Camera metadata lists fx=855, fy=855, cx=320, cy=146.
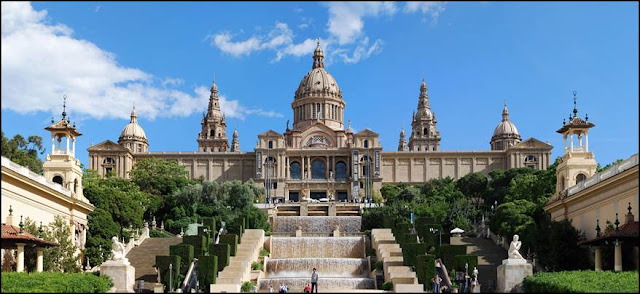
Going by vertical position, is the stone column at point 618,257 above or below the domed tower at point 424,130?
below

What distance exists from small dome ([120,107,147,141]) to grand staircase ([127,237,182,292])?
73.7 m

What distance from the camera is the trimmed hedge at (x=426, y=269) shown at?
143 feet

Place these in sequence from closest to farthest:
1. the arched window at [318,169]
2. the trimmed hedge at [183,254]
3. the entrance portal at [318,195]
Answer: the trimmed hedge at [183,254]
the entrance portal at [318,195]
the arched window at [318,169]

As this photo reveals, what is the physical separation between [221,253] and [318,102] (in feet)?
284

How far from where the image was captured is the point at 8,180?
140 ft

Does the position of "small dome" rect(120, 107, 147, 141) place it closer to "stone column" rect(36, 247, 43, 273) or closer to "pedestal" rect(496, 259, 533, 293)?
"stone column" rect(36, 247, 43, 273)

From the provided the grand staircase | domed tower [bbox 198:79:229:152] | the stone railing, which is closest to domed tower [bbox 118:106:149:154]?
domed tower [bbox 198:79:229:152]

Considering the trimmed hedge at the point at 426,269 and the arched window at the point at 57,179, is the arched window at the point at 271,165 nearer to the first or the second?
the arched window at the point at 57,179

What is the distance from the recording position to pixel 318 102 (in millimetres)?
132750

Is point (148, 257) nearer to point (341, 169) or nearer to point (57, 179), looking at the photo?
point (57, 179)

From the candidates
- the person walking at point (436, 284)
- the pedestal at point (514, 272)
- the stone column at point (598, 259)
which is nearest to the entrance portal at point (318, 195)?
the person walking at point (436, 284)

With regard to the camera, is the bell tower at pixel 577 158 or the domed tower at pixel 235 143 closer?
the bell tower at pixel 577 158

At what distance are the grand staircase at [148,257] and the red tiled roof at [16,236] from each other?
5.83 metres

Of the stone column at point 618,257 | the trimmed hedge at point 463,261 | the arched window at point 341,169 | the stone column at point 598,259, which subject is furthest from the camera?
the arched window at point 341,169
